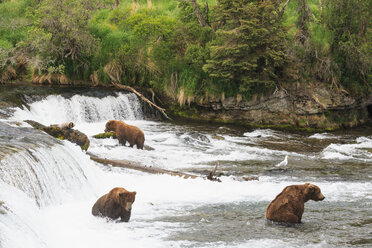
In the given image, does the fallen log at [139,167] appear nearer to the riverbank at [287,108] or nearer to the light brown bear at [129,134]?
the light brown bear at [129,134]

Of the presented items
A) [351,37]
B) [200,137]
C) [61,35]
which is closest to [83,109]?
[61,35]

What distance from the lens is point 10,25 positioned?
920 inches

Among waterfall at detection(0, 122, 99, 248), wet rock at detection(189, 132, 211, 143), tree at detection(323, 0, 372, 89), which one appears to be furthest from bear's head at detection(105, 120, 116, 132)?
tree at detection(323, 0, 372, 89)

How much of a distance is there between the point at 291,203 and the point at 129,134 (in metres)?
6.82

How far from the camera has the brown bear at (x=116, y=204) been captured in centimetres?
688

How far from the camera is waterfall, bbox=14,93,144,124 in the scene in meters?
17.5

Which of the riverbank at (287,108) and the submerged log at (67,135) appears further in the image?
the riverbank at (287,108)

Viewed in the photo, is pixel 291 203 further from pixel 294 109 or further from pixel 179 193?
pixel 294 109

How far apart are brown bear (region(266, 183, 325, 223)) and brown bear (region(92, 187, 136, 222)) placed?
7.21 feet

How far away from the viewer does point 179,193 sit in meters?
9.16

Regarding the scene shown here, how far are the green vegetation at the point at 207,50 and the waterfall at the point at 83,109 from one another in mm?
1946

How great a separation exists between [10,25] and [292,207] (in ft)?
66.7

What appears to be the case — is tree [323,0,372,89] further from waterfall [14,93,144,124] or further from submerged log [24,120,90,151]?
submerged log [24,120,90,151]

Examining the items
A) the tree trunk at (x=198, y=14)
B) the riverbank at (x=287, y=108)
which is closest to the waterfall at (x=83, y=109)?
the riverbank at (x=287, y=108)
